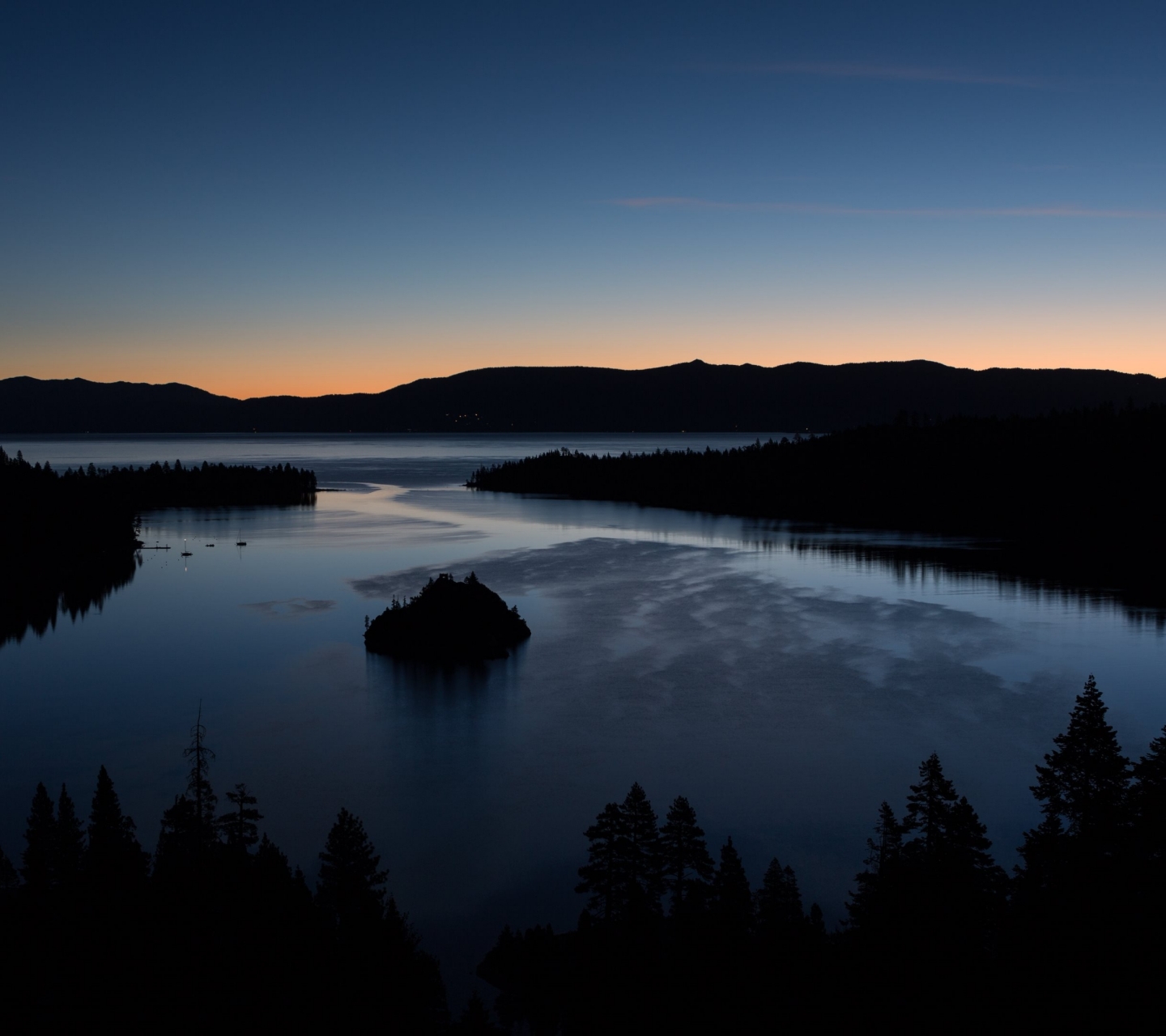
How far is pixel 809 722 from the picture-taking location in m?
35.3

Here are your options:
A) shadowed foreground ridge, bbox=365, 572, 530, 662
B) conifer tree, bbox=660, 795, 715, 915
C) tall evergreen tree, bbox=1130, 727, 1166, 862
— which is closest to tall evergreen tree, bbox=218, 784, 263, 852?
conifer tree, bbox=660, 795, 715, 915

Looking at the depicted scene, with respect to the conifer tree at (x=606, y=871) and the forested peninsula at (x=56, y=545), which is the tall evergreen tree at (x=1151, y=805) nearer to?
the conifer tree at (x=606, y=871)

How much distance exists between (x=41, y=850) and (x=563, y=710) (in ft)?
65.6

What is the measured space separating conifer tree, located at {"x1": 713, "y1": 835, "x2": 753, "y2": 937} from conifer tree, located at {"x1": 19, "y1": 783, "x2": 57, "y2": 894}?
40.4 ft

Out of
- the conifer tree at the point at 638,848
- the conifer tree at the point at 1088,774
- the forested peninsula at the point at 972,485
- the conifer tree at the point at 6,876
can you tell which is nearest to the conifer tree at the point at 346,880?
the conifer tree at the point at 638,848

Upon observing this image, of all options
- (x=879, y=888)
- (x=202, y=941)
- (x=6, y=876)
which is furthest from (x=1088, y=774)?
(x=6, y=876)

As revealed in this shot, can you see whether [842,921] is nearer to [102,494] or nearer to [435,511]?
[102,494]

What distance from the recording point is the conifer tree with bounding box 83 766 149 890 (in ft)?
59.2

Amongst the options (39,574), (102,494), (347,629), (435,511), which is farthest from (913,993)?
(435,511)

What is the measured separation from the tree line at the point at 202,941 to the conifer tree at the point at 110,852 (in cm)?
3

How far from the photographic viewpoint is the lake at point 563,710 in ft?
84.0

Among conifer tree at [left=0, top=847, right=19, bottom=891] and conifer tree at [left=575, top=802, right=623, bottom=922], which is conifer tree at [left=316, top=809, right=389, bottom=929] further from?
conifer tree at [left=0, top=847, right=19, bottom=891]

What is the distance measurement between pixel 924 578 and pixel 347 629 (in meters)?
41.0

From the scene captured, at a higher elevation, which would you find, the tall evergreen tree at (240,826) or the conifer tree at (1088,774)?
the conifer tree at (1088,774)
